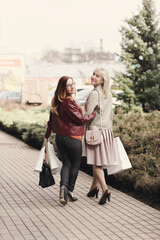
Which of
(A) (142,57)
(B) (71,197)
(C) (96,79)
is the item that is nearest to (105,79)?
(C) (96,79)

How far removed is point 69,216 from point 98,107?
1489 mm

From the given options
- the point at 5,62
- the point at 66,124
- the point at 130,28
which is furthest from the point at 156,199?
the point at 5,62

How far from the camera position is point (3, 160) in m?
10.9

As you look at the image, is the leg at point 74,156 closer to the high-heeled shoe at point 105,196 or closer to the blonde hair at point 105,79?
the high-heeled shoe at point 105,196

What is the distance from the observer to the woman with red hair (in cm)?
626

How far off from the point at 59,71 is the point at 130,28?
65272 mm

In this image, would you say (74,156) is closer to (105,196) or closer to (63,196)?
(63,196)

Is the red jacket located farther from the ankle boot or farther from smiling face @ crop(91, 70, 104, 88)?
the ankle boot

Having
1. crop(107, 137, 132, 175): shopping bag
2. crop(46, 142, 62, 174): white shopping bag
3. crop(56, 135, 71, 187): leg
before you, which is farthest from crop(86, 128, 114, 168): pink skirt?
crop(46, 142, 62, 174): white shopping bag

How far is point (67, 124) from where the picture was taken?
636 centimetres

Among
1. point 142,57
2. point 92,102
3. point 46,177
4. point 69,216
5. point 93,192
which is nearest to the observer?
point 69,216

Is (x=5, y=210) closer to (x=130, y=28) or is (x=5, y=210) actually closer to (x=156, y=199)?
(x=156, y=199)

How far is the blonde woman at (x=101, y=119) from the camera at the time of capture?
636cm

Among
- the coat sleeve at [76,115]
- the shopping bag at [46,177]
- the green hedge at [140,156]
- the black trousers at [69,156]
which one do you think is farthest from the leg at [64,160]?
the green hedge at [140,156]
